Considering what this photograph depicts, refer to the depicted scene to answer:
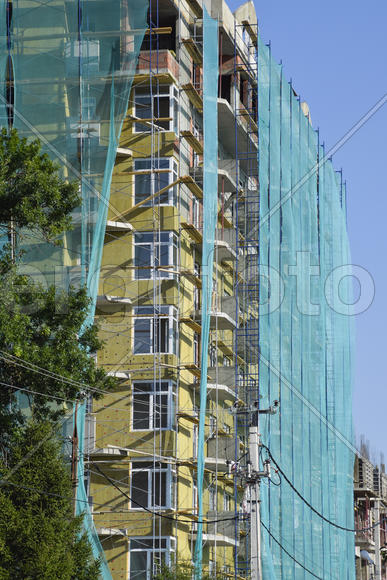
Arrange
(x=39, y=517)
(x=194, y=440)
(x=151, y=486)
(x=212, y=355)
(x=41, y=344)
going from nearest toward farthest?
(x=39, y=517) < (x=41, y=344) < (x=151, y=486) < (x=194, y=440) < (x=212, y=355)

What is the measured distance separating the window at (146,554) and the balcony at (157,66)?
14332 millimetres

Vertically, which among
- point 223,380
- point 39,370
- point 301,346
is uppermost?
point 301,346

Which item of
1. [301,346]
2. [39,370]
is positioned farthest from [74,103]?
[301,346]

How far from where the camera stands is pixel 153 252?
1412 inches

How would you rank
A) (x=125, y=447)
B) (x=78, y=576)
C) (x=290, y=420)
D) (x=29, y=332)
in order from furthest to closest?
(x=290, y=420) → (x=125, y=447) → (x=29, y=332) → (x=78, y=576)

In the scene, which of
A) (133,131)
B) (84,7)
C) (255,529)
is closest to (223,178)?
(133,131)

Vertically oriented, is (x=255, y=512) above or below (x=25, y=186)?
below

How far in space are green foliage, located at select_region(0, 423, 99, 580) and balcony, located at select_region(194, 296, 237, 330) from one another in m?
17.3

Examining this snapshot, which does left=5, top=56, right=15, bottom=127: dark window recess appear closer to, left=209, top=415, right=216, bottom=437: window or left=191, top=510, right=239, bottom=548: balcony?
left=209, top=415, right=216, bottom=437: window

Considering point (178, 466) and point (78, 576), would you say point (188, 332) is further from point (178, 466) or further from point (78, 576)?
point (78, 576)

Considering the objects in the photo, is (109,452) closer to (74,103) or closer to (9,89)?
(74,103)

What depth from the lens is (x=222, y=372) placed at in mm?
38969

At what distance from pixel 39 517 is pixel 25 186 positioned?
248 inches

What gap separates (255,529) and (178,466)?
1200 centimetres
